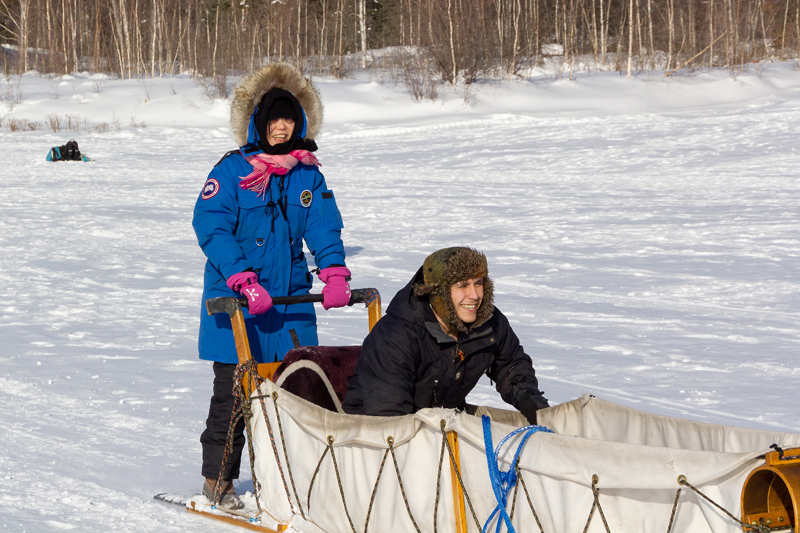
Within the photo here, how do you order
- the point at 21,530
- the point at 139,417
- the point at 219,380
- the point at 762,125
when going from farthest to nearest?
the point at 762,125 → the point at 139,417 → the point at 219,380 → the point at 21,530

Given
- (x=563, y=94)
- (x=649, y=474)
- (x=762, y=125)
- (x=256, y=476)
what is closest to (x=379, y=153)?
(x=762, y=125)

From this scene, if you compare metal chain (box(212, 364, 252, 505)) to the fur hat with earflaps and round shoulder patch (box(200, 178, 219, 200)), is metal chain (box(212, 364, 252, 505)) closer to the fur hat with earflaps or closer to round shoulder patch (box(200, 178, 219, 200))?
round shoulder patch (box(200, 178, 219, 200))

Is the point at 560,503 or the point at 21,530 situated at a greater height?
the point at 560,503

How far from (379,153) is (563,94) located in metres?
8.19

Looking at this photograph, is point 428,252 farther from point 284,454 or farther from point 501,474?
point 501,474

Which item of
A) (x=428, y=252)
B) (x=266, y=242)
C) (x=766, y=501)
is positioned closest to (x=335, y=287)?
(x=266, y=242)

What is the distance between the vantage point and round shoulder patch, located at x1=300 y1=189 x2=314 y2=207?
283cm

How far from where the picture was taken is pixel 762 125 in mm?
14141

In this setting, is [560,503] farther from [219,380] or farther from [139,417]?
[139,417]

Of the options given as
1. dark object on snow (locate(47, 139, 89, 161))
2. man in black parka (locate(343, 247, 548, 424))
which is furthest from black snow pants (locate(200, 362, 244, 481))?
dark object on snow (locate(47, 139, 89, 161))

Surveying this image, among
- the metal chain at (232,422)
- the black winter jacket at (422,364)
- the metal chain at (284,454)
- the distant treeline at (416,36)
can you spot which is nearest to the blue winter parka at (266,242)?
the metal chain at (232,422)

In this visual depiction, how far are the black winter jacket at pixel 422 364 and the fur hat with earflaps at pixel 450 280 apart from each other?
0.04 m

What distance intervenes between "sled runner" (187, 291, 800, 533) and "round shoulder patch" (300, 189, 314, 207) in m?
0.36

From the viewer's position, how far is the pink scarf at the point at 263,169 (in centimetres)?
271
